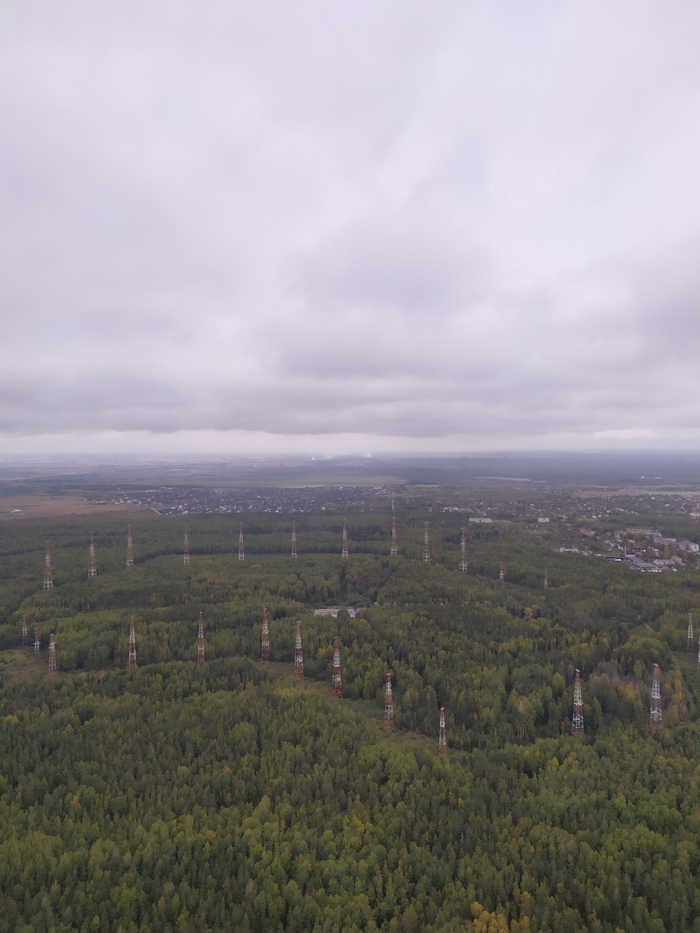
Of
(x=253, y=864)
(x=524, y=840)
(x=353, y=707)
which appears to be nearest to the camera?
(x=253, y=864)

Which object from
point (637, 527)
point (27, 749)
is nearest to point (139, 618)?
point (27, 749)

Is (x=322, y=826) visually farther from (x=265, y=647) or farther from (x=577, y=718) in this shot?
(x=265, y=647)

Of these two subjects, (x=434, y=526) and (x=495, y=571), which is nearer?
(x=495, y=571)

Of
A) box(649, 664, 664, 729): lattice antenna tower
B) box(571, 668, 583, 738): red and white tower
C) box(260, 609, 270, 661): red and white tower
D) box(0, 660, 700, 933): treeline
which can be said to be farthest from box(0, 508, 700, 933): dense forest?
box(260, 609, 270, 661): red and white tower

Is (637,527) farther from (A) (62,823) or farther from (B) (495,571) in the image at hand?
(A) (62,823)

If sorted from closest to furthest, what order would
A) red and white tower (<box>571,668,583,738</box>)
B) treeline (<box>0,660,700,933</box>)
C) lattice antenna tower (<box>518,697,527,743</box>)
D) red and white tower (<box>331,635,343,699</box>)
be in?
treeline (<box>0,660,700,933</box>)
lattice antenna tower (<box>518,697,527,743</box>)
red and white tower (<box>571,668,583,738</box>)
red and white tower (<box>331,635,343,699</box>)

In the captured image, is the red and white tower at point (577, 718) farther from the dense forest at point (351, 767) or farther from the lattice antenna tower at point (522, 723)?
the lattice antenna tower at point (522, 723)

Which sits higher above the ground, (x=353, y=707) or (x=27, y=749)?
(x=27, y=749)

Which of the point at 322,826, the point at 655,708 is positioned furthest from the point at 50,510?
the point at 655,708

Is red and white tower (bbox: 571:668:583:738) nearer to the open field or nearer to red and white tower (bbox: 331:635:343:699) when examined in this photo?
red and white tower (bbox: 331:635:343:699)
